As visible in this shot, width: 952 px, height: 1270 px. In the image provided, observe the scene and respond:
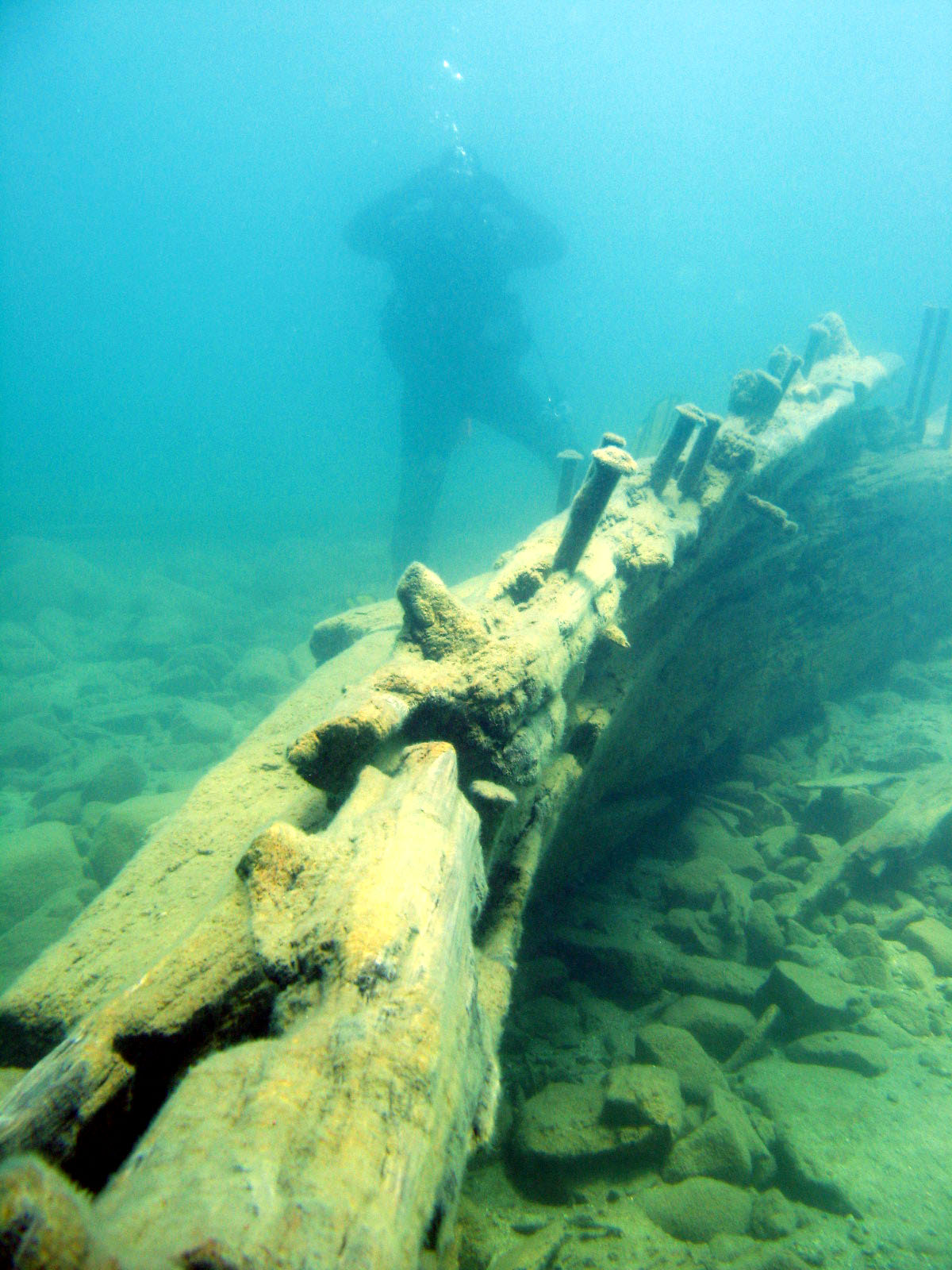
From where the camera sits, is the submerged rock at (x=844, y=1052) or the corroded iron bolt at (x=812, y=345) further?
the corroded iron bolt at (x=812, y=345)

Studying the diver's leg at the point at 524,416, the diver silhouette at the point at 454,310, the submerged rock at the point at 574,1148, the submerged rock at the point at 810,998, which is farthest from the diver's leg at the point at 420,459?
the submerged rock at the point at 574,1148

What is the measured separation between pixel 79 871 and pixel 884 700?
375 inches

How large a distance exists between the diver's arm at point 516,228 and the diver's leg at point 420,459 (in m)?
4.73

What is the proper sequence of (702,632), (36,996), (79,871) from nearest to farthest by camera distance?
(36,996), (702,632), (79,871)

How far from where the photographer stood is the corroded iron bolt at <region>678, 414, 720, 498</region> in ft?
17.2

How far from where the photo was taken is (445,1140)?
45.4 inches

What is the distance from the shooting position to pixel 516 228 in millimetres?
15992

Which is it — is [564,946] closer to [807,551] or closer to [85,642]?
[807,551]

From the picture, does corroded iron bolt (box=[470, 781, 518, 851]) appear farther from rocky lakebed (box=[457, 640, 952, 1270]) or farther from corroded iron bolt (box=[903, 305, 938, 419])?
corroded iron bolt (box=[903, 305, 938, 419])

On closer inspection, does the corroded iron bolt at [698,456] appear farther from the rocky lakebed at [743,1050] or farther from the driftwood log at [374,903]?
the rocky lakebed at [743,1050]

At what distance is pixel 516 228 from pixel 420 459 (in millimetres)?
6652

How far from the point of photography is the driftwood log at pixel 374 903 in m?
0.95

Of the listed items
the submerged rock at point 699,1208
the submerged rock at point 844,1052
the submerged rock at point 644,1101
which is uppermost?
the submerged rock at point 644,1101

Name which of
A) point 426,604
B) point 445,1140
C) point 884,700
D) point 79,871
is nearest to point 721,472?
point 884,700
